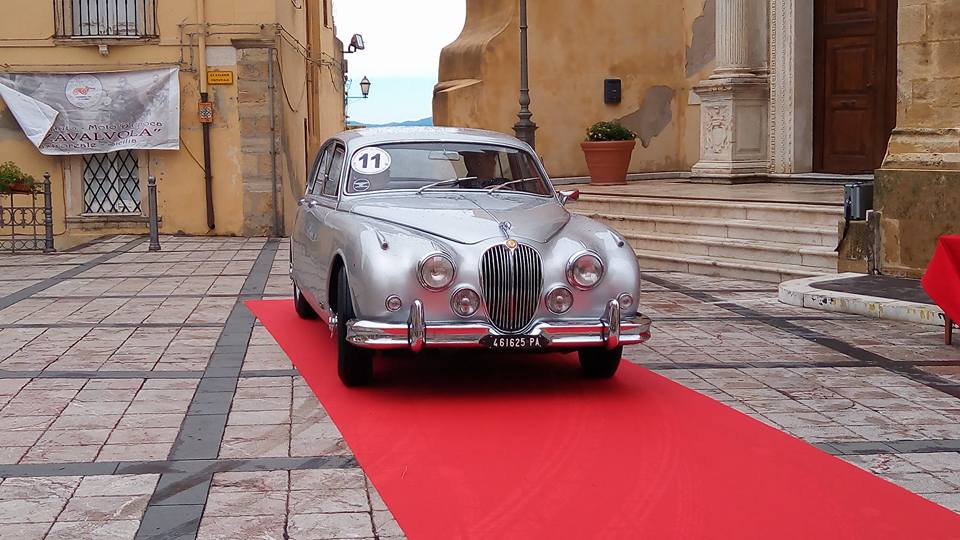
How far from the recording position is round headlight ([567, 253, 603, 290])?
22.3 ft

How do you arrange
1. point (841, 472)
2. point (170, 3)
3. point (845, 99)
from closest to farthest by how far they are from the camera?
point (841, 472) → point (845, 99) → point (170, 3)

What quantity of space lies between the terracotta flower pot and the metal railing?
755 cm

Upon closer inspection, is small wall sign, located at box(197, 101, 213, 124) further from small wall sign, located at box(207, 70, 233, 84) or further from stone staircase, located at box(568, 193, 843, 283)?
stone staircase, located at box(568, 193, 843, 283)

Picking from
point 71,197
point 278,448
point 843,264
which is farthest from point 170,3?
point 278,448

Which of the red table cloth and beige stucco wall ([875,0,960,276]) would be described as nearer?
the red table cloth

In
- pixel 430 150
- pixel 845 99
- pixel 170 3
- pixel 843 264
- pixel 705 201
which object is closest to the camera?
pixel 430 150

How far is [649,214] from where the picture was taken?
1527 cm

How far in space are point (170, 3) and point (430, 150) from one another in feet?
40.3

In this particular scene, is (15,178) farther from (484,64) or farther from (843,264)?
(843,264)

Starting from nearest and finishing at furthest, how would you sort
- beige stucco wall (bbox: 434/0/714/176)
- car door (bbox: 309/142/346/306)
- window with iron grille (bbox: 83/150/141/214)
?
car door (bbox: 309/142/346/306), window with iron grille (bbox: 83/150/141/214), beige stucco wall (bbox: 434/0/714/176)

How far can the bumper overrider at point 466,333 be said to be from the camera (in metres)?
6.59

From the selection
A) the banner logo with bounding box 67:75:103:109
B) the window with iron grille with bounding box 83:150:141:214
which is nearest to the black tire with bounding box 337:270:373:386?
the banner logo with bounding box 67:75:103:109

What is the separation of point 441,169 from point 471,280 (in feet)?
5.46

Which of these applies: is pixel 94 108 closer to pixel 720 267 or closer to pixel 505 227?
pixel 720 267
